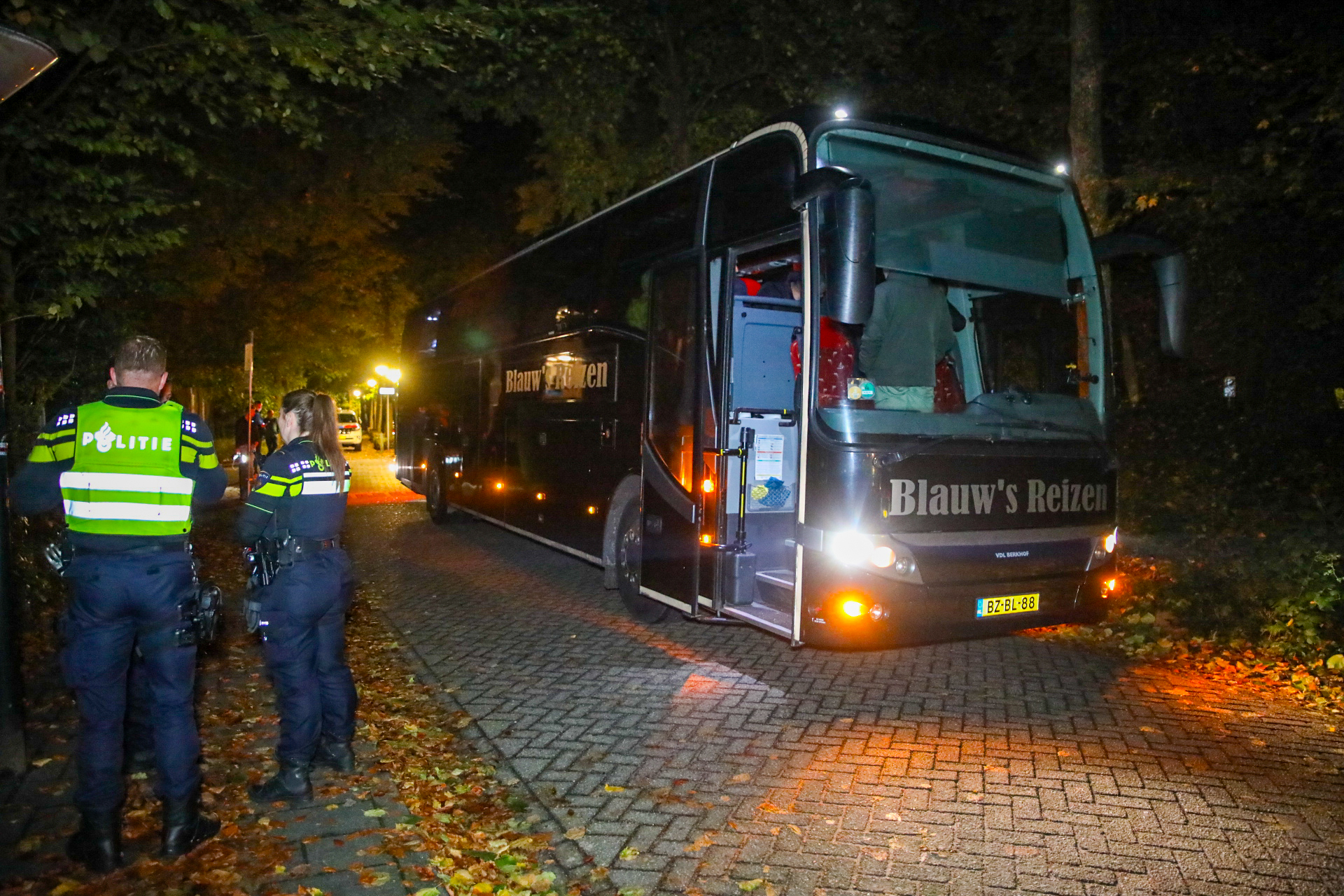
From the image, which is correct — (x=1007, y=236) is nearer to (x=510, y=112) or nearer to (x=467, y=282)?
(x=467, y=282)

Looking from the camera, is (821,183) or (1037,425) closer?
(821,183)

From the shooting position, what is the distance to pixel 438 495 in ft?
51.8

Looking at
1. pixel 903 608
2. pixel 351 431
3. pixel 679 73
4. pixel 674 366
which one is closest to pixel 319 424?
pixel 674 366

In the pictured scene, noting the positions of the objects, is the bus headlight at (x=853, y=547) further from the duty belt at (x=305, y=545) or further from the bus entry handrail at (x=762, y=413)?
the duty belt at (x=305, y=545)

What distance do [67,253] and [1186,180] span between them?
1145 cm

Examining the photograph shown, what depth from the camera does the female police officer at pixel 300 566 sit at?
471 cm

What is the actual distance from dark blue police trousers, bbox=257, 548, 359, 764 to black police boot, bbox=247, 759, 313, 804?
0.03 meters

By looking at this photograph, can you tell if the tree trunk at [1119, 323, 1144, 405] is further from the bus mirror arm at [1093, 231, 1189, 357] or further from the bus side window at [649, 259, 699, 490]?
the bus side window at [649, 259, 699, 490]

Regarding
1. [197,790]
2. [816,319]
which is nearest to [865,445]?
[816,319]

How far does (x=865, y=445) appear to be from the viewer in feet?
19.4

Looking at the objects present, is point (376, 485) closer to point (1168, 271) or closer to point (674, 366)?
point (674, 366)

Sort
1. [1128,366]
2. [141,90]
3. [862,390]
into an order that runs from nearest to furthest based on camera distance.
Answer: [862,390], [141,90], [1128,366]

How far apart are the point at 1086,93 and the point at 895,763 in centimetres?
968

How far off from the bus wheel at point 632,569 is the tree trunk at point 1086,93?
691 centimetres
